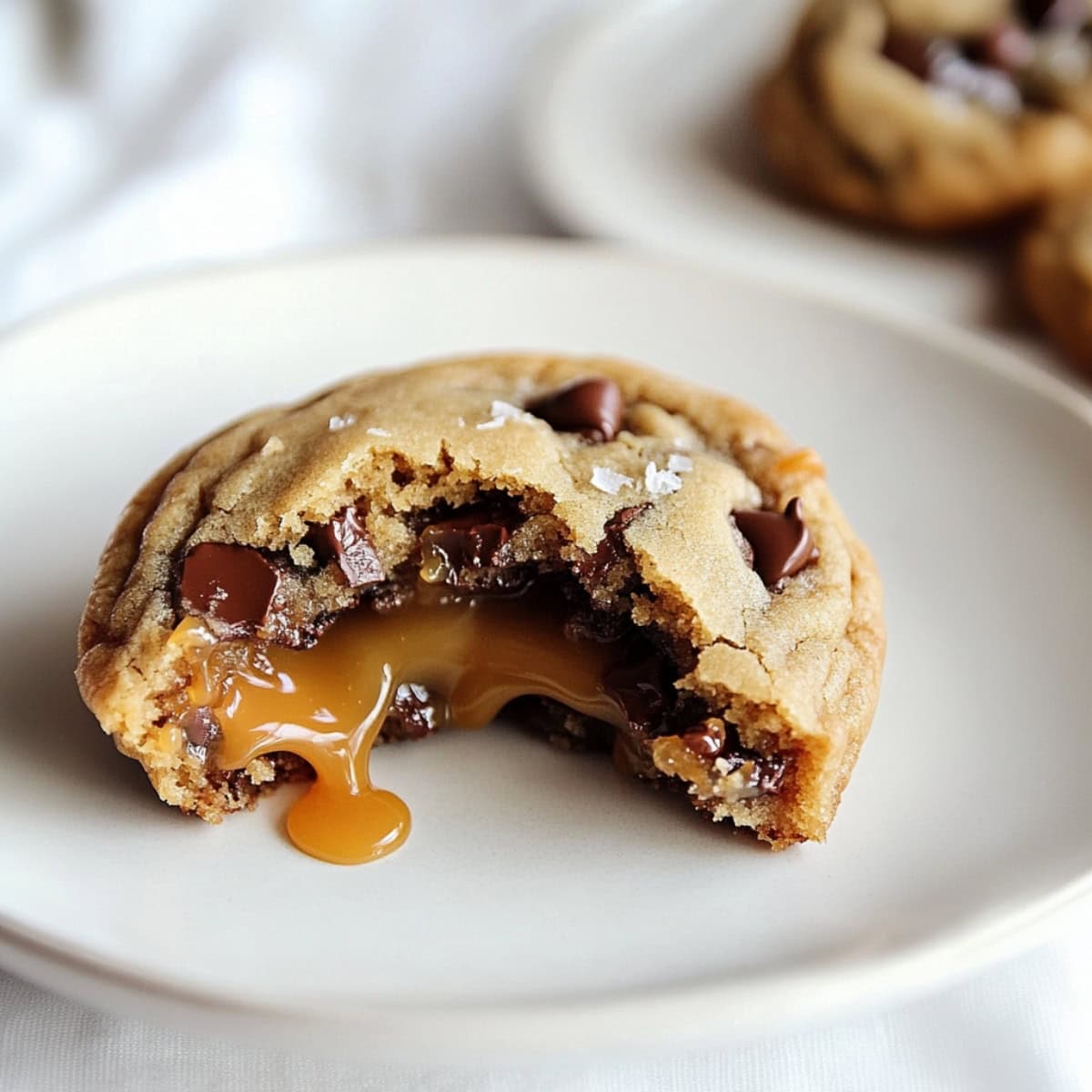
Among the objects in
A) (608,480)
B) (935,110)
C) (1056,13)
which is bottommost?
(608,480)

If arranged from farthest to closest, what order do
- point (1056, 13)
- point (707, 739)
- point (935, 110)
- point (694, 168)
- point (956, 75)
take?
point (694, 168) < point (1056, 13) < point (956, 75) < point (935, 110) < point (707, 739)

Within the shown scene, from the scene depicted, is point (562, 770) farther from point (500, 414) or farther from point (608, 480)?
point (500, 414)

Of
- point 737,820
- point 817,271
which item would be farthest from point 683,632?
point 817,271

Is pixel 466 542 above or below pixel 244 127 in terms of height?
above

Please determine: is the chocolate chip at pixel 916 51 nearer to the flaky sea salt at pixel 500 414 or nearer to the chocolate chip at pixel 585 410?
the chocolate chip at pixel 585 410

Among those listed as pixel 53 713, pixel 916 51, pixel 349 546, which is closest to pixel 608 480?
pixel 349 546

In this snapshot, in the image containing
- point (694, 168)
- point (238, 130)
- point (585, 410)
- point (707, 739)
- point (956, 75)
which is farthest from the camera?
point (238, 130)

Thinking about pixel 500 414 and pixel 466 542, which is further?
pixel 500 414
